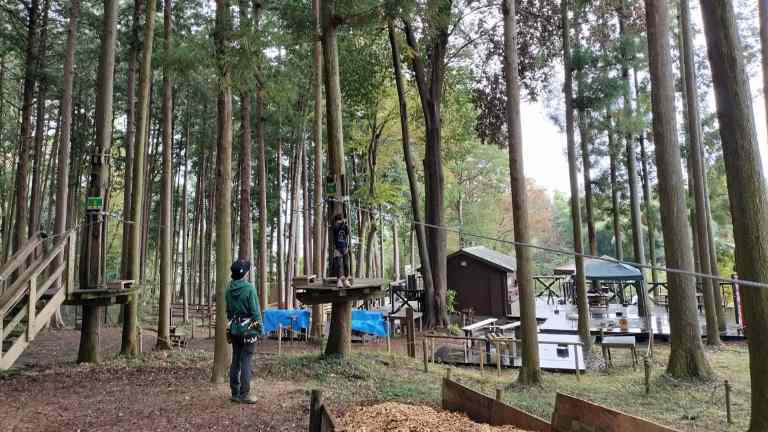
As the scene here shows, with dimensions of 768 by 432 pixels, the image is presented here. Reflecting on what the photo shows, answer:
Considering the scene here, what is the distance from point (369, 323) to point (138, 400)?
613 centimetres

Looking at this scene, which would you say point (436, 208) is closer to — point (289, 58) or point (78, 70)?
point (289, 58)

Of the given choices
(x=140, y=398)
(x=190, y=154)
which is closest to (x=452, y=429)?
(x=140, y=398)

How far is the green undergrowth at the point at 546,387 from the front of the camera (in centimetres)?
549

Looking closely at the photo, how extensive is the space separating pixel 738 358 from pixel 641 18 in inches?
349

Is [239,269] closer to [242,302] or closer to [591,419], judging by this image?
[242,302]

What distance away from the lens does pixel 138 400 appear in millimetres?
5172

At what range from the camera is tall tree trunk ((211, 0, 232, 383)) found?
20.0ft

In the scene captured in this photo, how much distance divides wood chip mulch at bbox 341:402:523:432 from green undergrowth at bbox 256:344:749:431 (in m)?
1.40

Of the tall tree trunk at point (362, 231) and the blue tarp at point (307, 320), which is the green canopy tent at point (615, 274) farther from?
the tall tree trunk at point (362, 231)

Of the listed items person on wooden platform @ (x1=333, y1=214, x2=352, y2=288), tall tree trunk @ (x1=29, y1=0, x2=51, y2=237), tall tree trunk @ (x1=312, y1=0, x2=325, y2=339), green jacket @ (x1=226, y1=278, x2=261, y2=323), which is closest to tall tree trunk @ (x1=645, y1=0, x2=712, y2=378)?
person on wooden platform @ (x1=333, y1=214, x2=352, y2=288)

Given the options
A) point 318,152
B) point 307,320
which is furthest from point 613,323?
point 318,152

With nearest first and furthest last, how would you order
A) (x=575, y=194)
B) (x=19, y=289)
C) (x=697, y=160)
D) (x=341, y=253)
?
(x=19, y=289)
(x=341, y=253)
(x=697, y=160)
(x=575, y=194)

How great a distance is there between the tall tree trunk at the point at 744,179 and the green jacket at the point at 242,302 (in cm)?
482

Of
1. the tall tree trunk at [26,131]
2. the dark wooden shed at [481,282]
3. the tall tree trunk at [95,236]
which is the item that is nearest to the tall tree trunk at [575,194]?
the dark wooden shed at [481,282]
